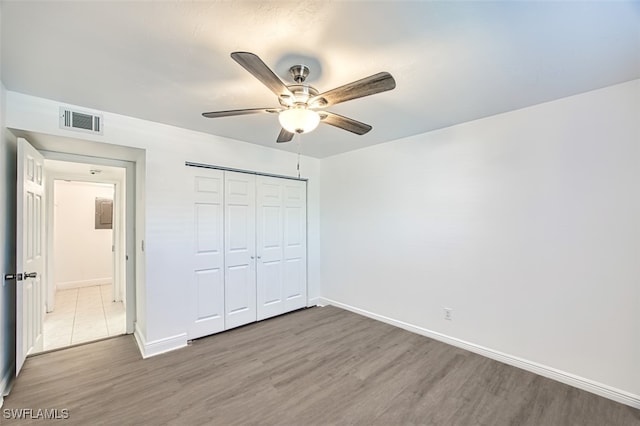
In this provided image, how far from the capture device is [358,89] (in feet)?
A: 5.12

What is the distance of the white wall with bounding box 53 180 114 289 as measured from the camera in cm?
543

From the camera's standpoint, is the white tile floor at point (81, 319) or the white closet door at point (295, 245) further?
the white closet door at point (295, 245)

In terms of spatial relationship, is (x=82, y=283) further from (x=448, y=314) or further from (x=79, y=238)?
(x=448, y=314)

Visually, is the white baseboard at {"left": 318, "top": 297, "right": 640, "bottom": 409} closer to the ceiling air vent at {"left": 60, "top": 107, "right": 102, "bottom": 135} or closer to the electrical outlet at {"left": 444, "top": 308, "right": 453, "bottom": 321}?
the electrical outlet at {"left": 444, "top": 308, "right": 453, "bottom": 321}

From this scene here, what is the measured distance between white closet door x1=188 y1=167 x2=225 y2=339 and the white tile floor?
110 cm

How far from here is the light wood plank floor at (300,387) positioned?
75.2 inches

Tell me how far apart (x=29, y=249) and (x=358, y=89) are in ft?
10.4

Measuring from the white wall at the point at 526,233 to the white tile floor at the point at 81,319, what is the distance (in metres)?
3.54

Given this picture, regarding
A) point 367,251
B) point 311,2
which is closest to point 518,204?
point 367,251

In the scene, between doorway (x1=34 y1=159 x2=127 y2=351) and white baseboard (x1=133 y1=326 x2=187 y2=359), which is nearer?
white baseboard (x1=133 y1=326 x2=187 y2=359)

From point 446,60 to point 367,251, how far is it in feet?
8.53

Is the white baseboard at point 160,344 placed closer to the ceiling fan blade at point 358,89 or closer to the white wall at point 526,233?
the white wall at point 526,233

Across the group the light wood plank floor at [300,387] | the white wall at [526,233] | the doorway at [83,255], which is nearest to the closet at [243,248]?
the light wood plank floor at [300,387]

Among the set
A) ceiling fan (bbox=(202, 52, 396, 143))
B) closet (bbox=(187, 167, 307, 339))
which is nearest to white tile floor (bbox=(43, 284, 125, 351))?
closet (bbox=(187, 167, 307, 339))
